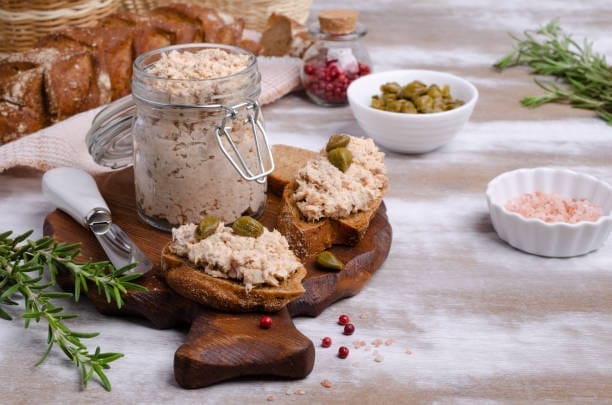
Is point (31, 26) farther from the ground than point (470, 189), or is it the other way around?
point (31, 26)

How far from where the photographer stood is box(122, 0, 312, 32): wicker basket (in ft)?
13.0

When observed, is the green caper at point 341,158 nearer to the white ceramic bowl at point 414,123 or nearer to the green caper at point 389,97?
the white ceramic bowl at point 414,123

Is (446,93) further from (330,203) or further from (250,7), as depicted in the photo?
(250,7)

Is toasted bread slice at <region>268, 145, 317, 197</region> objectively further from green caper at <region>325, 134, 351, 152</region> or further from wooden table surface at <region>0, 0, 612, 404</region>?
wooden table surface at <region>0, 0, 612, 404</region>

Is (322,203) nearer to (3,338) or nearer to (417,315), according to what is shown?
(417,315)

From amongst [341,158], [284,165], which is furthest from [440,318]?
[284,165]

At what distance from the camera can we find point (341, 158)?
2213mm

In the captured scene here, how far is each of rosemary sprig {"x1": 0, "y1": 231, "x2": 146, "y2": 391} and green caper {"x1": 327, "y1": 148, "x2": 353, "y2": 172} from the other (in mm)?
658

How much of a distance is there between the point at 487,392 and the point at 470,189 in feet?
3.67

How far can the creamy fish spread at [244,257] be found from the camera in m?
1.81

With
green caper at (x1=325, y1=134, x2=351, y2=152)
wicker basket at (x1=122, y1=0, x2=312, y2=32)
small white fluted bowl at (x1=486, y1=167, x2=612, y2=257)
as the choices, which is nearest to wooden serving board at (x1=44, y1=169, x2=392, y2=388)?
green caper at (x1=325, y1=134, x2=351, y2=152)

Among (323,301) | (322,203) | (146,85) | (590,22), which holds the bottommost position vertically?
(590,22)

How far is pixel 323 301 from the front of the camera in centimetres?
199

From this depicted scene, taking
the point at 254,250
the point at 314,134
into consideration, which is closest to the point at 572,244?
the point at 254,250
